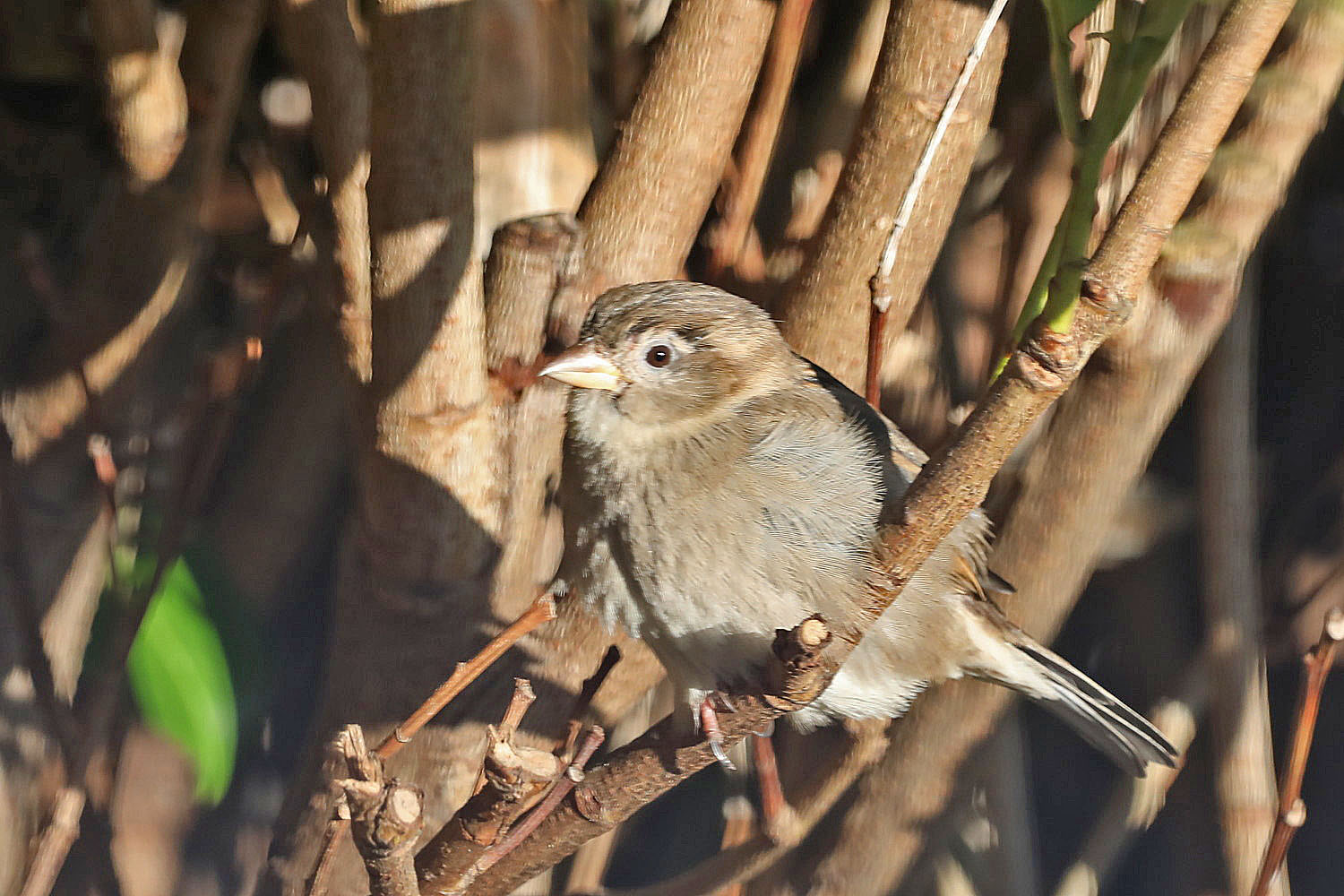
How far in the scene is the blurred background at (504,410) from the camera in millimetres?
1450

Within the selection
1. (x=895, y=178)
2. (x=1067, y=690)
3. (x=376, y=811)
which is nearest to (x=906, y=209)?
(x=895, y=178)

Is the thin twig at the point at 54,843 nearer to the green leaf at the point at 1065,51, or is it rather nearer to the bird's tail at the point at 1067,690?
the bird's tail at the point at 1067,690

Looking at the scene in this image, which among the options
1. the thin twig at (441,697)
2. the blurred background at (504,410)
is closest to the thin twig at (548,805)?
the thin twig at (441,697)

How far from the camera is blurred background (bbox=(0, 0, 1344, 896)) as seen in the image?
145 centimetres

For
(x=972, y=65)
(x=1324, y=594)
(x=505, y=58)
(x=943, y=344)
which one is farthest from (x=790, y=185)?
(x=1324, y=594)

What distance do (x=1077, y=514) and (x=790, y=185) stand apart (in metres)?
0.66

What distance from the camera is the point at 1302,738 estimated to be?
1279 mm

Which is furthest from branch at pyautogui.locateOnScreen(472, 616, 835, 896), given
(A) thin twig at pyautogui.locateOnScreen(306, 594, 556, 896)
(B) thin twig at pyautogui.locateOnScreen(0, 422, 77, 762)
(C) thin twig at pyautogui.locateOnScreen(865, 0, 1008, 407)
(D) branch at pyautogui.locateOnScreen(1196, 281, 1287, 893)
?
(D) branch at pyautogui.locateOnScreen(1196, 281, 1287, 893)

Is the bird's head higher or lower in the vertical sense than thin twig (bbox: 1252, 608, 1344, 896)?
higher

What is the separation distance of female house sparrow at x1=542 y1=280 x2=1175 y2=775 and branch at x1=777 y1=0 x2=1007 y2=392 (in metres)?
0.09

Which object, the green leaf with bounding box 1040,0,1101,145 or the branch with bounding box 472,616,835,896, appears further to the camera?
the branch with bounding box 472,616,835,896

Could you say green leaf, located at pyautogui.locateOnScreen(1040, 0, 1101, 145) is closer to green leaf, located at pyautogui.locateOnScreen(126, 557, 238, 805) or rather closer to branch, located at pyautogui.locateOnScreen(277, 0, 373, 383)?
branch, located at pyautogui.locateOnScreen(277, 0, 373, 383)

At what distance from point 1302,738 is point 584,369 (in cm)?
87

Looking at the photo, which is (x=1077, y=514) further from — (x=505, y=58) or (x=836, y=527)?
(x=505, y=58)
